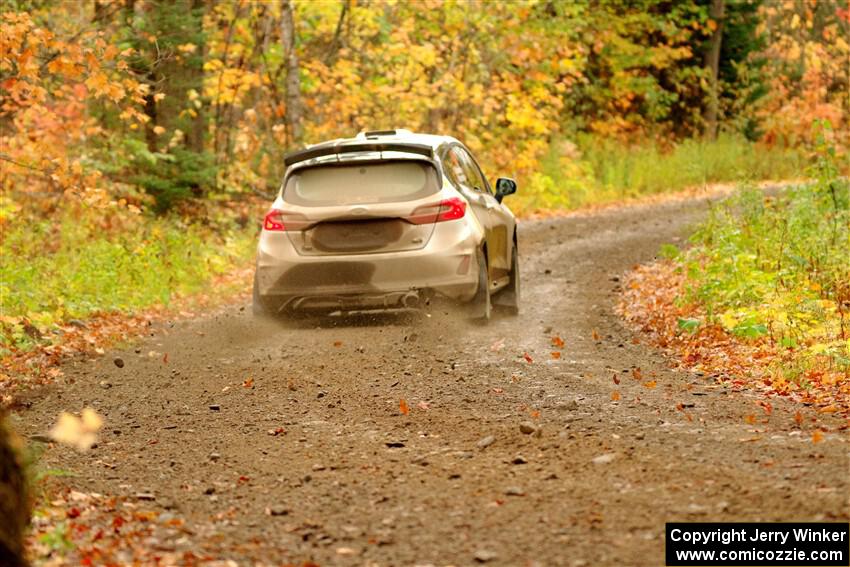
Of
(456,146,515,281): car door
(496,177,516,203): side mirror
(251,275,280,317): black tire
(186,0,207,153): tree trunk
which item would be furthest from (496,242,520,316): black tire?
(186,0,207,153): tree trunk

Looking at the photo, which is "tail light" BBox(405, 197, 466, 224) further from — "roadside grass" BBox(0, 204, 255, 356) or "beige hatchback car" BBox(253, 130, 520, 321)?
"roadside grass" BBox(0, 204, 255, 356)

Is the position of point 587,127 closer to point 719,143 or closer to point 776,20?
point 719,143

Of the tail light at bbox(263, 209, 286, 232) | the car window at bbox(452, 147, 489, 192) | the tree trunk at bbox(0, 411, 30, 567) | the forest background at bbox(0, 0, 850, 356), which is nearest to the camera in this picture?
the tree trunk at bbox(0, 411, 30, 567)

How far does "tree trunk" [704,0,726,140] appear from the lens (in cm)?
3447

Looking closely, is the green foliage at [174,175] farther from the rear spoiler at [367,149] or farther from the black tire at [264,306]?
the rear spoiler at [367,149]

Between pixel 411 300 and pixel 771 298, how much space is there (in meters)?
3.45

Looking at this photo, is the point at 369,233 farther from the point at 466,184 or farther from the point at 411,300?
the point at 466,184

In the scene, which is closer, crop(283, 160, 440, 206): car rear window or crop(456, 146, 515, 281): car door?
Answer: crop(283, 160, 440, 206): car rear window

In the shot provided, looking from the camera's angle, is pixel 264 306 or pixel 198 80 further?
pixel 198 80

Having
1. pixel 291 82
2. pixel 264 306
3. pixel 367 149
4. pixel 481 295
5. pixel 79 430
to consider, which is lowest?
pixel 291 82

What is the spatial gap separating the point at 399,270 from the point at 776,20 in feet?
131

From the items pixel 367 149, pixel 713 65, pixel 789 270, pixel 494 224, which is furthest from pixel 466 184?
pixel 713 65

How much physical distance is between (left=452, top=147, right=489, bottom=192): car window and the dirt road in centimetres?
170

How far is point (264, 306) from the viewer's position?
37.7ft
